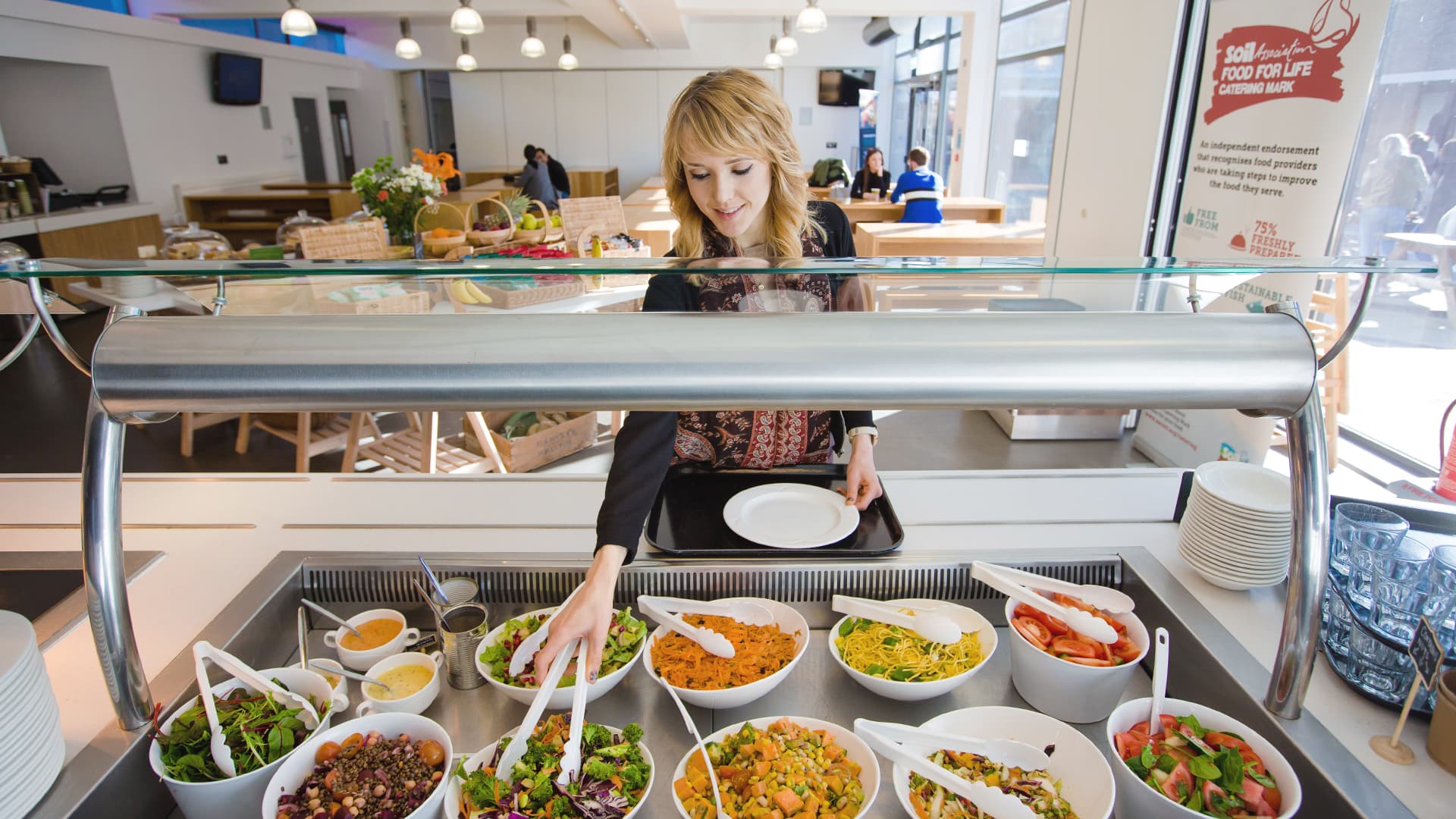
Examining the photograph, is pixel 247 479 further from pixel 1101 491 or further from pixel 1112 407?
pixel 1101 491

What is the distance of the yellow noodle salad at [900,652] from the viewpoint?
Answer: 1067 mm

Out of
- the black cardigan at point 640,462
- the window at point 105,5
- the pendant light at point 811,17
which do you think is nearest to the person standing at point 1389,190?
the black cardigan at point 640,462

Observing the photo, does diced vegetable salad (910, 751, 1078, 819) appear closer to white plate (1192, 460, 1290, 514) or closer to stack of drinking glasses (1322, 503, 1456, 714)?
stack of drinking glasses (1322, 503, 1456, 714)

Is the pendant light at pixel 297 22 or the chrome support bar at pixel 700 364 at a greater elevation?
the pendant light at pixel 297 22

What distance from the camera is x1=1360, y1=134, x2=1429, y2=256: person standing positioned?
3580 millimetres

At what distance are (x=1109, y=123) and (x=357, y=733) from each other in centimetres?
545

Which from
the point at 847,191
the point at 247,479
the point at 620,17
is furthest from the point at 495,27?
the point at 247,479

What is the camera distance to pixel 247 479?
5.33ft

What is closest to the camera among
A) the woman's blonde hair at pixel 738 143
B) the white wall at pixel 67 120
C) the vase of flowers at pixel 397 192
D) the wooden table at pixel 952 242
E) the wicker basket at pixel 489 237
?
the woman's blonde hair at pixel 738 143

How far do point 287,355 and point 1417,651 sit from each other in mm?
1323

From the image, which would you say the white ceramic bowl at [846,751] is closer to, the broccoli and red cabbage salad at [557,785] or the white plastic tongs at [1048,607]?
the broccoli and red cabbage salad at [557,785]

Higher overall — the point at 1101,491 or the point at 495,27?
the point at 495,27

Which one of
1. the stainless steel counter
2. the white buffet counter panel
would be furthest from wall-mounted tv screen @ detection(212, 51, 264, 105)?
the stainless steel counter

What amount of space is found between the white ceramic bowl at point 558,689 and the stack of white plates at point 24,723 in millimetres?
468
